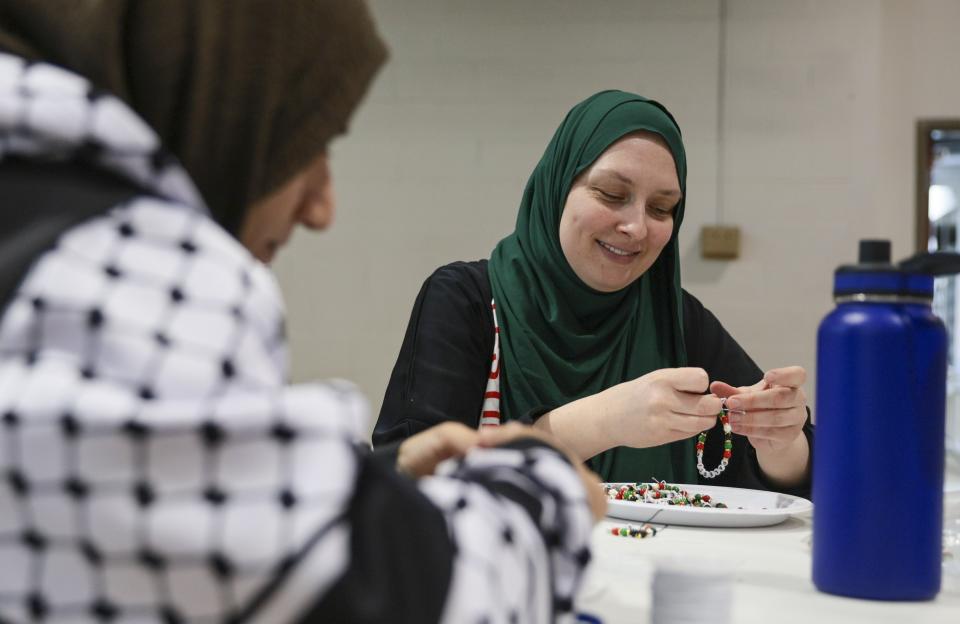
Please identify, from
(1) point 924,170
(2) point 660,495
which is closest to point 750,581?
(2) point 660,495

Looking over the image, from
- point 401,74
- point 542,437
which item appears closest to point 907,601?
point 542,437

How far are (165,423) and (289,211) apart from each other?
0.28 meters

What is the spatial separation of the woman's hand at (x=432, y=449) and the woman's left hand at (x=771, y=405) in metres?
0.62

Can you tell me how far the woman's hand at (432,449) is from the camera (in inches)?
29.5

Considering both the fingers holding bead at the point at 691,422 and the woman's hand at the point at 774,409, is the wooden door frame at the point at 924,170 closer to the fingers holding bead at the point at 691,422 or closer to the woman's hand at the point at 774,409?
the woman's hand at the point at 774,409

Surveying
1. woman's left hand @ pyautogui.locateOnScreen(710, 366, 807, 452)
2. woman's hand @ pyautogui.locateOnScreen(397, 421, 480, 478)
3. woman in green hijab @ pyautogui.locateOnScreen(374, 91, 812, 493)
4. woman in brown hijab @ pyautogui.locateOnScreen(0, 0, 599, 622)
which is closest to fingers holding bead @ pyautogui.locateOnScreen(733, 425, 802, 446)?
woman's left hand @ pyautogui.locateOnScreen(710, 366, 807, 452)

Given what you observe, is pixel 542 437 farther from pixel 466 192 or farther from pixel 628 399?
pixel 466 192

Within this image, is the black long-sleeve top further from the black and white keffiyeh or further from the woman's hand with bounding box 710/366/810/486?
the black and white keffiyeh

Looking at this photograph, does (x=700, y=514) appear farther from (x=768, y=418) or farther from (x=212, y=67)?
(x=212, y=67)

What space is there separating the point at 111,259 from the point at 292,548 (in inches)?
7.0

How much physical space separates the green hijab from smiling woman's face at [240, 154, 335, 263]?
3.06 feet

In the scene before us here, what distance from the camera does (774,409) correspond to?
1.33 meters

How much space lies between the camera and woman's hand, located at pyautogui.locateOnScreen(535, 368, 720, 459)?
1.27 m

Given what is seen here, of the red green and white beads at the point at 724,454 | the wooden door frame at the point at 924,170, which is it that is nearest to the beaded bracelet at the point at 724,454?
the red green and white beads at the point at 724,454
